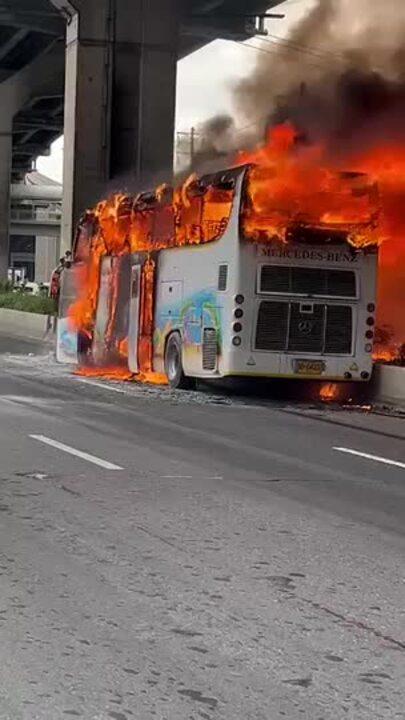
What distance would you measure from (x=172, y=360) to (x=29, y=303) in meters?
19.3

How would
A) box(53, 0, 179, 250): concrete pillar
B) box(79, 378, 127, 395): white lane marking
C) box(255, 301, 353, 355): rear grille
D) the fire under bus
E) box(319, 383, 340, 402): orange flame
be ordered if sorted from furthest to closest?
1. box(53, 0, 179, 250): concrete pillar
2. box(319, 383, 340, 402): orange flame
3. box(79, 378, 127, 395): white lane marking
4. box(255, 301, 353, 355): rear grille
5. the fire under bus

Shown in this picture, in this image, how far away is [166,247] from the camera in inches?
677

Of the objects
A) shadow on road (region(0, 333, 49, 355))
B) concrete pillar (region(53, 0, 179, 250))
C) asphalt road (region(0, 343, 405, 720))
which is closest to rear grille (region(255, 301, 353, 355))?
asphalt road (region(0, 343, 405, 720))

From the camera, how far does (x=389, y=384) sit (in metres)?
15.9

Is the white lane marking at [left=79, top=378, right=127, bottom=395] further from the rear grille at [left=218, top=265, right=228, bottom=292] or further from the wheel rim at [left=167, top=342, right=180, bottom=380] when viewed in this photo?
the rear grille at [left=218, top=265, right=228, bottom=292]

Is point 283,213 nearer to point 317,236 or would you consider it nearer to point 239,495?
point 317,236

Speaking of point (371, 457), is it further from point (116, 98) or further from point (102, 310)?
point (116, 98)

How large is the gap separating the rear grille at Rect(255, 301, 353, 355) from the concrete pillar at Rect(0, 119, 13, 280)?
50.6m

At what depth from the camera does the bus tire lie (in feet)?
54.5

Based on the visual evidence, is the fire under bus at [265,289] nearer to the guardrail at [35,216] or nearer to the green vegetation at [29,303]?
the green vegetation at [29,303]

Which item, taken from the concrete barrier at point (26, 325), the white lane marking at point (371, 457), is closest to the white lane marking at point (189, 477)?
the white lane marking at point (371, 457)

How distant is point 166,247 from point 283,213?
2.76m

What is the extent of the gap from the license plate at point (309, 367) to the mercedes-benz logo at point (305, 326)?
0.42 meters

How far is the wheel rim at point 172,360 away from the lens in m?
16.8
